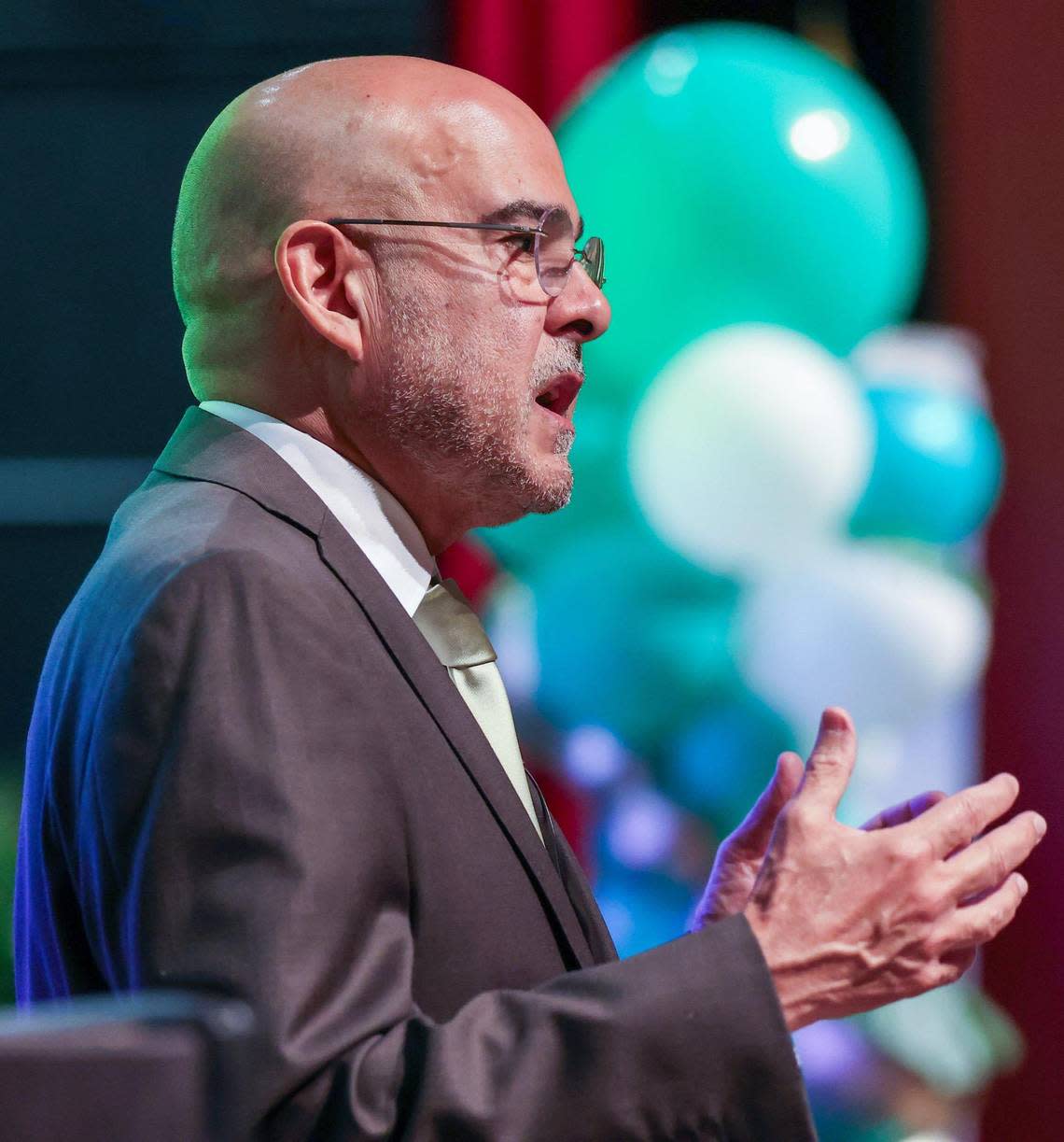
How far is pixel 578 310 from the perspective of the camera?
1308 millimetres

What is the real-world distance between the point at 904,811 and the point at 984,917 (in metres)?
0.18

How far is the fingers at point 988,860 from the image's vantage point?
1.04 metres

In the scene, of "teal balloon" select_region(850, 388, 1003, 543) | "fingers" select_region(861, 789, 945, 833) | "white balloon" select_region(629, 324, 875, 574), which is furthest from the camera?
"teal balloon" select_region(850, 388, 1003, 543)

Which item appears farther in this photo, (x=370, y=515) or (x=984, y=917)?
(x=370, y=515)

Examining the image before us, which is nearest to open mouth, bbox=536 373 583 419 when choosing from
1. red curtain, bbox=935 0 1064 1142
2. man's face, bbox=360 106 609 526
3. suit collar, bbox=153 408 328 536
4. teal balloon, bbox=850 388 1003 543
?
man's face, bbox=360 106 609 526

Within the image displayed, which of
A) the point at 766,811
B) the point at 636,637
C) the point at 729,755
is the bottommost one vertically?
the point at 729,755

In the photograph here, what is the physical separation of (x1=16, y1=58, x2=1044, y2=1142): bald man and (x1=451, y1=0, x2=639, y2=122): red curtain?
1562 mm

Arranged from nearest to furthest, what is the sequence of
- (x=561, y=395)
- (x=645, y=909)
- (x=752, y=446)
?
1. (x=561, y=395)
2. (x=752, y=446)
3. (x=645, y=909)

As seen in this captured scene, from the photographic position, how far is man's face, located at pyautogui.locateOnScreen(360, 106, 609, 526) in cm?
123

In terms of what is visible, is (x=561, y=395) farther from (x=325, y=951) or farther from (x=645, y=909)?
(x=645, y=909)

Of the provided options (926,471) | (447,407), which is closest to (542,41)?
(926,471)

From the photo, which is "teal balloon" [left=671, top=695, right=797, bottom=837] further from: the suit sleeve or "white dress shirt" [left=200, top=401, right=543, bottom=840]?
the suit sleeve

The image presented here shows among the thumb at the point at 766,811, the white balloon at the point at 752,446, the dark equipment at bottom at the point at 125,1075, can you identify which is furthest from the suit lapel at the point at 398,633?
the white balloon at the point at 752,446

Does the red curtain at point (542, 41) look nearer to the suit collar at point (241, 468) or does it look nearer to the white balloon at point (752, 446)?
the white balloon at point (752, 446)
